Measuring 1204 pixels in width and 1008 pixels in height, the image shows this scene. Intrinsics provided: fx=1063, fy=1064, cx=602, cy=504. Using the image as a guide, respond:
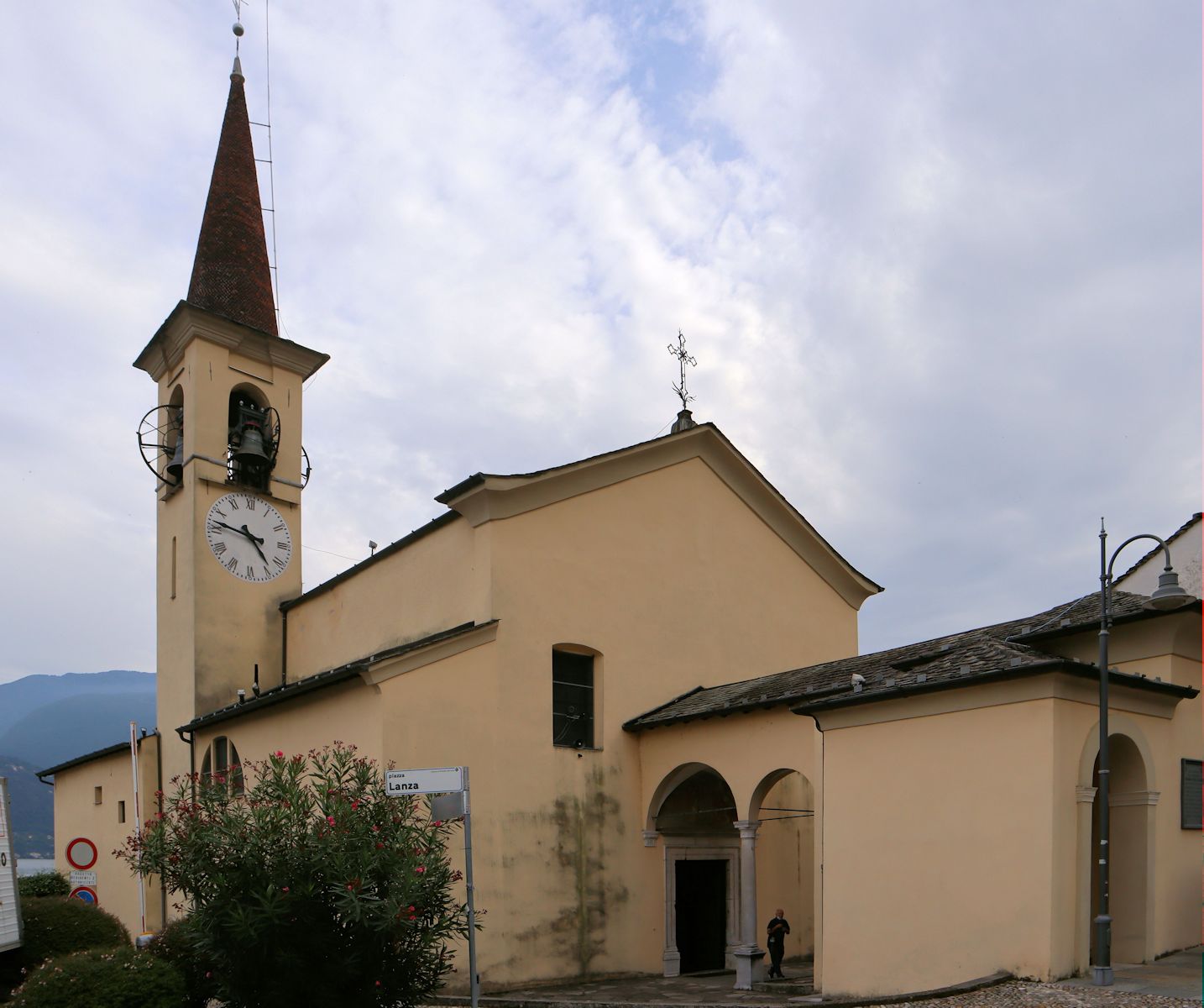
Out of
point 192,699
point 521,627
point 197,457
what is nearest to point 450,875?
point 521,627

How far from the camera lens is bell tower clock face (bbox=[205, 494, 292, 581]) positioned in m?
20.6

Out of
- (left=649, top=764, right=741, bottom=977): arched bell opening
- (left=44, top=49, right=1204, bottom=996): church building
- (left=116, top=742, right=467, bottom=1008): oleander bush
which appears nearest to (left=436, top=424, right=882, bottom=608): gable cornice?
(left=44, top=49, right=1204, bottom=996): church building

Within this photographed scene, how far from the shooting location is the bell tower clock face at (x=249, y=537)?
20.6 m

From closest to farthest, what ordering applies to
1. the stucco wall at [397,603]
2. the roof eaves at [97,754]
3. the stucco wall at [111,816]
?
the stucco wall at [397,603], the stucco wall at [111,816], the roof eaves at [97,754]

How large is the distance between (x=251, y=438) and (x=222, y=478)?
0.98 meters

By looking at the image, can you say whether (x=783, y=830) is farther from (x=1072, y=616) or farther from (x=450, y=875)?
(x=450, y=875)

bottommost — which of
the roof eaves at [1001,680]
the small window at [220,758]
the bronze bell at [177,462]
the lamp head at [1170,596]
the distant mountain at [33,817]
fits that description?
the distant mountain at [33,817]

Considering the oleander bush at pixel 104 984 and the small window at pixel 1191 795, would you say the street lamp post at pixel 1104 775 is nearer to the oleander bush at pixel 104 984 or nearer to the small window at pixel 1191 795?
the small window at pixel 1191 795

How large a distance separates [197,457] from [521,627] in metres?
8.53

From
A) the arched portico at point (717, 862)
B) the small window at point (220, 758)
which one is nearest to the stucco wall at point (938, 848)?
the arched portico at point (717, 862)

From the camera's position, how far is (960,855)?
10758 mm

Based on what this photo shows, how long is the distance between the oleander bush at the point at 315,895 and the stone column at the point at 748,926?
5924mm

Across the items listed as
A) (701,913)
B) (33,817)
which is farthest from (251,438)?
(33,817)

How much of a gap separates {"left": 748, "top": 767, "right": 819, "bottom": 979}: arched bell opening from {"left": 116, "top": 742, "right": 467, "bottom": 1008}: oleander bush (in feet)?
29.1
